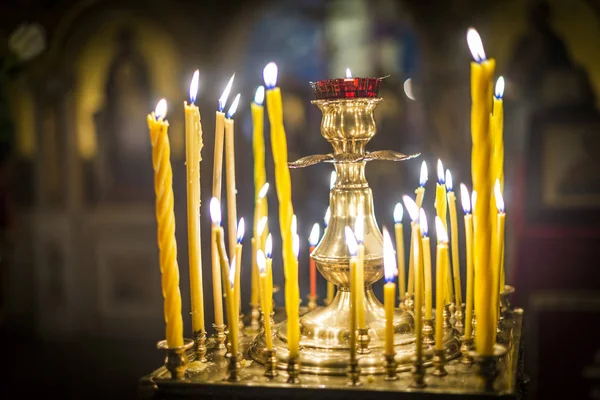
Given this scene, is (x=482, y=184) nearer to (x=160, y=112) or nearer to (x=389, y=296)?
(x=389, y=296)

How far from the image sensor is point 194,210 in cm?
107

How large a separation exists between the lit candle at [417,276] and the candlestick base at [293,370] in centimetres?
15

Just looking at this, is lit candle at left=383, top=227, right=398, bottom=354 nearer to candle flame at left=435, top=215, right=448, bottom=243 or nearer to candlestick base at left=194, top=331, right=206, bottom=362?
candle flame at left=435, top=215, right=448, bottom=243

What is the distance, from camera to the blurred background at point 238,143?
3559 millimetres

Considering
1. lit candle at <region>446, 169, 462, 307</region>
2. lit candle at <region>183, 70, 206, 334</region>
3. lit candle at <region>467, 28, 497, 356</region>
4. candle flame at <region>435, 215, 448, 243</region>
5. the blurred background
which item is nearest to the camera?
lit candle at <region>467, 28, 497, 356</region>

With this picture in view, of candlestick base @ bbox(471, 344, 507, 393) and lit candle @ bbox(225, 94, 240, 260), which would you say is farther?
lit candle @ bbox(225, 94, 240, 260)

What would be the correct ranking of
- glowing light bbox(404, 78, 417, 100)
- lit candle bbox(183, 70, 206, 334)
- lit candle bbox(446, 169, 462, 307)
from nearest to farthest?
lit candle bbox(183, 70, 206, 334) < lit candle bbox(446, 169, 462, 307) < glowing light bbox(404, 78, 417, 100)

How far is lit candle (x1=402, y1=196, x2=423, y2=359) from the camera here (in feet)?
2.95

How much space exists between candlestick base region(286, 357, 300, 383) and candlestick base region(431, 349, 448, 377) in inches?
6.8

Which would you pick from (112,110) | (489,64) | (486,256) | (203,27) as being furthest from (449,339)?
(112,110)

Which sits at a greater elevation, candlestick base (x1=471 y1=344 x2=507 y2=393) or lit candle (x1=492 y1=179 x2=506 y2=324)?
lit candle (x1=492 y1=179 x2=506 y2=324)

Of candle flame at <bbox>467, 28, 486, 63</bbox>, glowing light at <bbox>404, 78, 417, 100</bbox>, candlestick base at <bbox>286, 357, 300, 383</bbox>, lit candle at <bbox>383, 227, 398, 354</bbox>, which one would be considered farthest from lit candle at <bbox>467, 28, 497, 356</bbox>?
glowing light at <bbox>404, 78, 417, 100</bbox>

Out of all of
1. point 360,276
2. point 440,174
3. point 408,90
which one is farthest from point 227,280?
point 408,90

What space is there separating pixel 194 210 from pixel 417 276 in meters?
0.33
